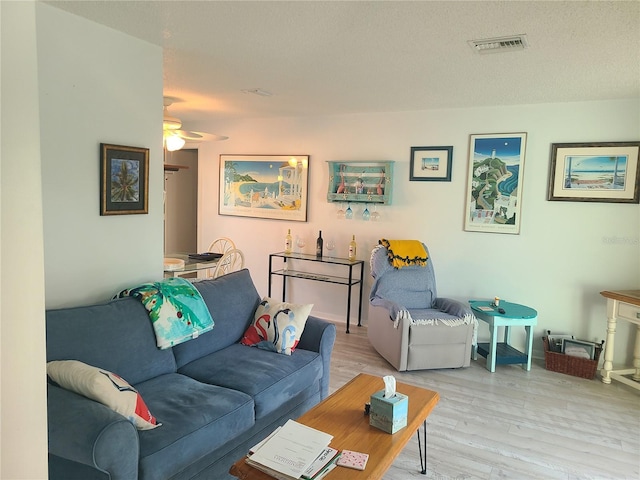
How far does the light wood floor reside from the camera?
2508 millimetres

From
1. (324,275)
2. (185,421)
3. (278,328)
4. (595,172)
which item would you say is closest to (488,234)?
(595,172)

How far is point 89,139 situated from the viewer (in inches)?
103

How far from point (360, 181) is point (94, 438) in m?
3.89

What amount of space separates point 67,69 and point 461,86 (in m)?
2.77

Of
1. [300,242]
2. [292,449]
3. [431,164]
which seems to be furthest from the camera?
[300,242]

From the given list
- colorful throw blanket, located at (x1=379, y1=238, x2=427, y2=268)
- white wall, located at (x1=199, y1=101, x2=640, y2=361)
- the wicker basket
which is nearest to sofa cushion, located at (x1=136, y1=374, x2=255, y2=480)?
colorful throw blanket, located at (x1=379, y1=238, x2=427, y2=268)

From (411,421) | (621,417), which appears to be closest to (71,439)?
(411,421)

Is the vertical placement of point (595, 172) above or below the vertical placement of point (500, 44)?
below

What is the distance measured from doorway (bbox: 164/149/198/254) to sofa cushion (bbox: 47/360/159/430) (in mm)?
5151

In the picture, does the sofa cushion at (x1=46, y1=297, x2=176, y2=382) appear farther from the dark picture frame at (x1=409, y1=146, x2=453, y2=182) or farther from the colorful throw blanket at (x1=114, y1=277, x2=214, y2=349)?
the dark picture frame at (x1=409, y1=146, x2=453, y2=182)

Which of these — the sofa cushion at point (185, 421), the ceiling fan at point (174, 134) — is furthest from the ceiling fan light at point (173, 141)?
the sofa cushion at point (185, 421)

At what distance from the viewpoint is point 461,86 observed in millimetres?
3600

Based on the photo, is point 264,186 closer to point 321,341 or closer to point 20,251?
point 321,341

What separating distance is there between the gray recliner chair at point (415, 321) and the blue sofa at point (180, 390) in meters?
0.97
